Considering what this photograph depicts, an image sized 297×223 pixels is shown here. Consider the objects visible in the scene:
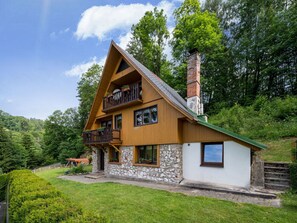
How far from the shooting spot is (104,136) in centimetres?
1295

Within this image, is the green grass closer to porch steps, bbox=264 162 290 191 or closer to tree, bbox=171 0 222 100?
porch steps, bbox=264 162 290 191

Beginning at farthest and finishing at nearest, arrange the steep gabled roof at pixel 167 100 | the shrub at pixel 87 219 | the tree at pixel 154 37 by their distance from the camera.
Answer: the tree at pixel 154 37
the steep gabled roof at pixel 167 100
the shrub at pixel 87 219

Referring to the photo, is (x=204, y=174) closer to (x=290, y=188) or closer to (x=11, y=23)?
(x=290, y=188)

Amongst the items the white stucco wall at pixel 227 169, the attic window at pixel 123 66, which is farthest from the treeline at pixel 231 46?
the white stucco wall at pixel 227 169

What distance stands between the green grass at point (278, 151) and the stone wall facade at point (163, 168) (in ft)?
14.6

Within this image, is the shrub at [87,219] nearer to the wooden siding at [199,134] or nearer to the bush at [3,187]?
the wooden siding at [199,134]

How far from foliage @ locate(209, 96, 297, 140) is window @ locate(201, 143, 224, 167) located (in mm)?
5643

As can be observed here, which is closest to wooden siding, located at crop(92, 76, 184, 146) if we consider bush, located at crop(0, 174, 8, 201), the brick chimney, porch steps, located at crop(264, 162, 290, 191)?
the brick chimney

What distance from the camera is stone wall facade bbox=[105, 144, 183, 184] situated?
31.1 ft

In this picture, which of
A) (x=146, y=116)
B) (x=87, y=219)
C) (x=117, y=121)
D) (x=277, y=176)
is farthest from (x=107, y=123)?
(x=87, y=219)

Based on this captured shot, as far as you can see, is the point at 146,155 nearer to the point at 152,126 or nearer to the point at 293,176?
the point at 152,126

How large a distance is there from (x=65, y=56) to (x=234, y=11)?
70.0ft

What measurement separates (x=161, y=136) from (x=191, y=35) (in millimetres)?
15207

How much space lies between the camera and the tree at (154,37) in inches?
897
